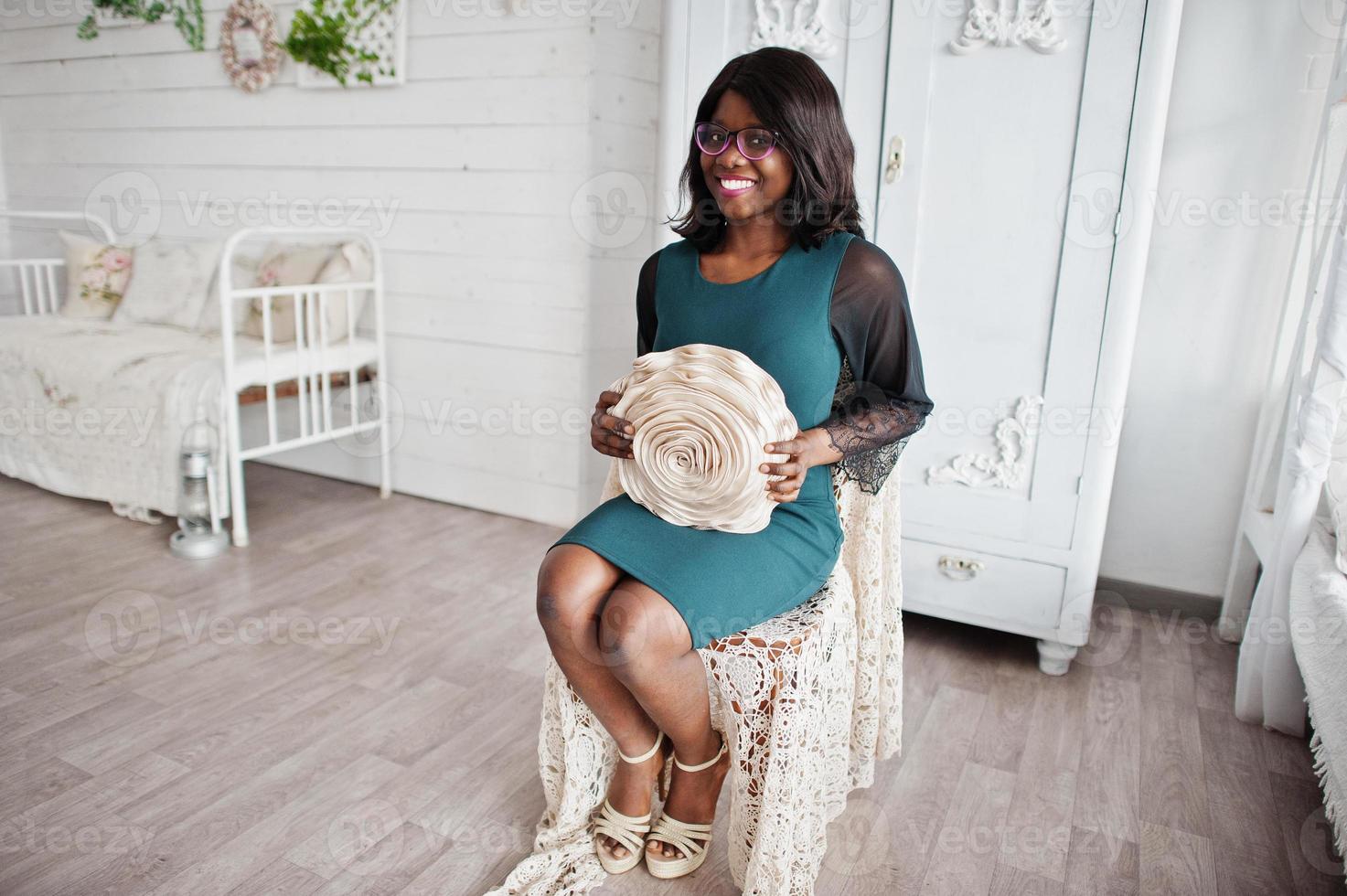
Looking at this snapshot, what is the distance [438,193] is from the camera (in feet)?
9.74

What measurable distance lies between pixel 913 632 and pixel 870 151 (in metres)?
1.13

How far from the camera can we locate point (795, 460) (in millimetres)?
1191

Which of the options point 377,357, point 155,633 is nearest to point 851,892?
point 155,633

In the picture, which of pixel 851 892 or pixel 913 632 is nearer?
pixel 851 892

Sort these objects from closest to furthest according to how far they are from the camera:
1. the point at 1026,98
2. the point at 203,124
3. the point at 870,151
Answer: the point at 1026,98 → the point at 870,151 → the point at 203,124

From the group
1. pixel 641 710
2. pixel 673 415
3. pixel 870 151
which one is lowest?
pixel 641 710

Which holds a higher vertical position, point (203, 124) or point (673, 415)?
point (203, 124)

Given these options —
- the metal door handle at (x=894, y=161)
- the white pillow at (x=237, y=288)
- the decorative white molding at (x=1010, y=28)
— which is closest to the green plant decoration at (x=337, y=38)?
the white pillow at (x=237, y=288)

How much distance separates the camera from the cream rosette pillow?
114 centimetres

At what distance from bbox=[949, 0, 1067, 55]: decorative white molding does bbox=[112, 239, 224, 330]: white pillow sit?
8.61 ft

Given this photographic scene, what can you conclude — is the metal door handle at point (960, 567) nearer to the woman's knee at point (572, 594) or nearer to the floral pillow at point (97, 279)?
the woman's knee at point (572, 594)

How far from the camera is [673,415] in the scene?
3.86 ft

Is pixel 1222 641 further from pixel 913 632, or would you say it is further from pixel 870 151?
pixel 870 151

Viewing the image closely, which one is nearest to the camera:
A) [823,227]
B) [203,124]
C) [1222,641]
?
[823,227]
